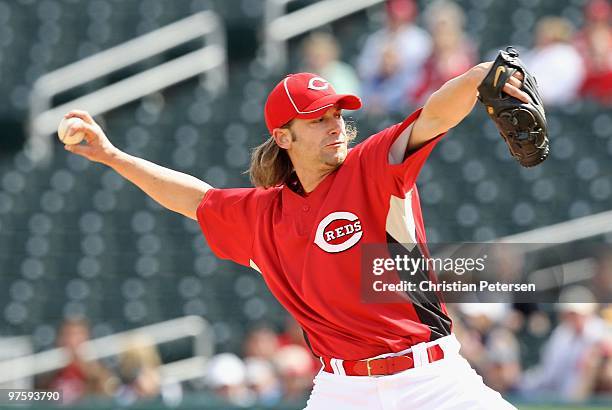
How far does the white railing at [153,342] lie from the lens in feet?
27.9

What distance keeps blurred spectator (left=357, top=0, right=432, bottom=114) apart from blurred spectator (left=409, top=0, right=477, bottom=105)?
107mm

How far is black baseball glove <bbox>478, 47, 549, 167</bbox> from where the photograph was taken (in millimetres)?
3547

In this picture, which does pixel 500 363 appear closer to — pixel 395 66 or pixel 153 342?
pixel 153 342

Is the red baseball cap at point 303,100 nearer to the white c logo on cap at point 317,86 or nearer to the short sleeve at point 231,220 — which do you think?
the white c logo on cap at point 317,86

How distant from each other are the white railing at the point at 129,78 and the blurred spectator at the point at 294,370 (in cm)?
363

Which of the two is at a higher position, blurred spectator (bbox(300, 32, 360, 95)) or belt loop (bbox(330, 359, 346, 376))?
blurred spectator (bbox(300, 32, 360, 95))

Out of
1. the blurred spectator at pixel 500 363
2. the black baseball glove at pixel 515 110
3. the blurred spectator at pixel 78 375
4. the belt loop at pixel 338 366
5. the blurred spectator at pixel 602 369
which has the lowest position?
the belt loop at pixel 338 366

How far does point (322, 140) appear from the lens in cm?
408

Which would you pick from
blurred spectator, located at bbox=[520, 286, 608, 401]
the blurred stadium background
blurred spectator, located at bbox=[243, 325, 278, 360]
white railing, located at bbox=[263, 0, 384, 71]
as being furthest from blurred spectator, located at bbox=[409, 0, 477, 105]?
blurred spectator, located at bbox=[520, 286, 608, 401]

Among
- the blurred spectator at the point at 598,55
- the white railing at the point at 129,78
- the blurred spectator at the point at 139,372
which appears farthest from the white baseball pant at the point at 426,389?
the white railing at the point at 129,78

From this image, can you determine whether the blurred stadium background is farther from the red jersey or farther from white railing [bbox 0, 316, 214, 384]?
the red jersey

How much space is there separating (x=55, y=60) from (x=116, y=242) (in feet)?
7.88

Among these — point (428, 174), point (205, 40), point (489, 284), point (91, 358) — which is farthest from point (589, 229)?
point (205, 40)

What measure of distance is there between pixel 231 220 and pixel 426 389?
1.02 metres
